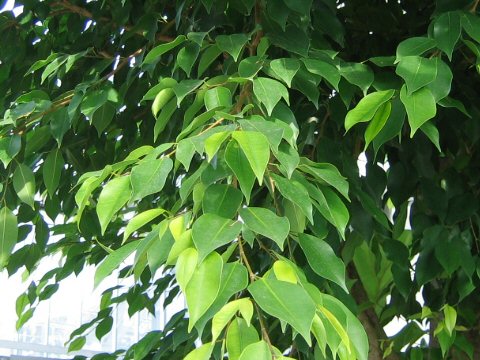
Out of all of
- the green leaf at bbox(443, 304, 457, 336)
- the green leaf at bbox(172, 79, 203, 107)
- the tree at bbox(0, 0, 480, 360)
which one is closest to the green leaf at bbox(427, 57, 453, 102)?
the tree at bbox(0, 0, 480, 360)

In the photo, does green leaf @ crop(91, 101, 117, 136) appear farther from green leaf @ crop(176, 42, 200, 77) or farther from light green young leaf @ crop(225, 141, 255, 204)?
light green young leaf @ crop(225, 141, 255, 204)

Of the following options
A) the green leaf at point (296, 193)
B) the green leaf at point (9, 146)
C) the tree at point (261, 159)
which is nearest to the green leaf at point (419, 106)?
the tree at point (261, 159)

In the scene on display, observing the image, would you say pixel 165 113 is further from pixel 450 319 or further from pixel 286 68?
pixel 450 319

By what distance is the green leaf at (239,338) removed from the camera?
521 millimetres

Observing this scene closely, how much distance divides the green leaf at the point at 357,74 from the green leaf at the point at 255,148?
0.24m

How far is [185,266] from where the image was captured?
51 cm

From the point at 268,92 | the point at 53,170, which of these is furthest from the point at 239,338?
the point at 53,170

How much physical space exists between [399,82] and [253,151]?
0.30 m

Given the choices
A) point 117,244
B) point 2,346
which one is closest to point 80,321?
point 2,346

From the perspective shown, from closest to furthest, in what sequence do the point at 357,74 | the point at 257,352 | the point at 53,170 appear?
the point at 257,352
the point at 357,74
the point at 53,170

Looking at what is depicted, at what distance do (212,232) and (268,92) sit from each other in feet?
0.62

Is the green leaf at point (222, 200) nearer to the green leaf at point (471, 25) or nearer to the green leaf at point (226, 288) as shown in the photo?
the green leaf at point (226, 288)

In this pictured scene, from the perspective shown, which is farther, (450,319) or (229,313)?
(450,319)

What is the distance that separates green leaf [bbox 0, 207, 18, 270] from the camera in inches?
31.7
